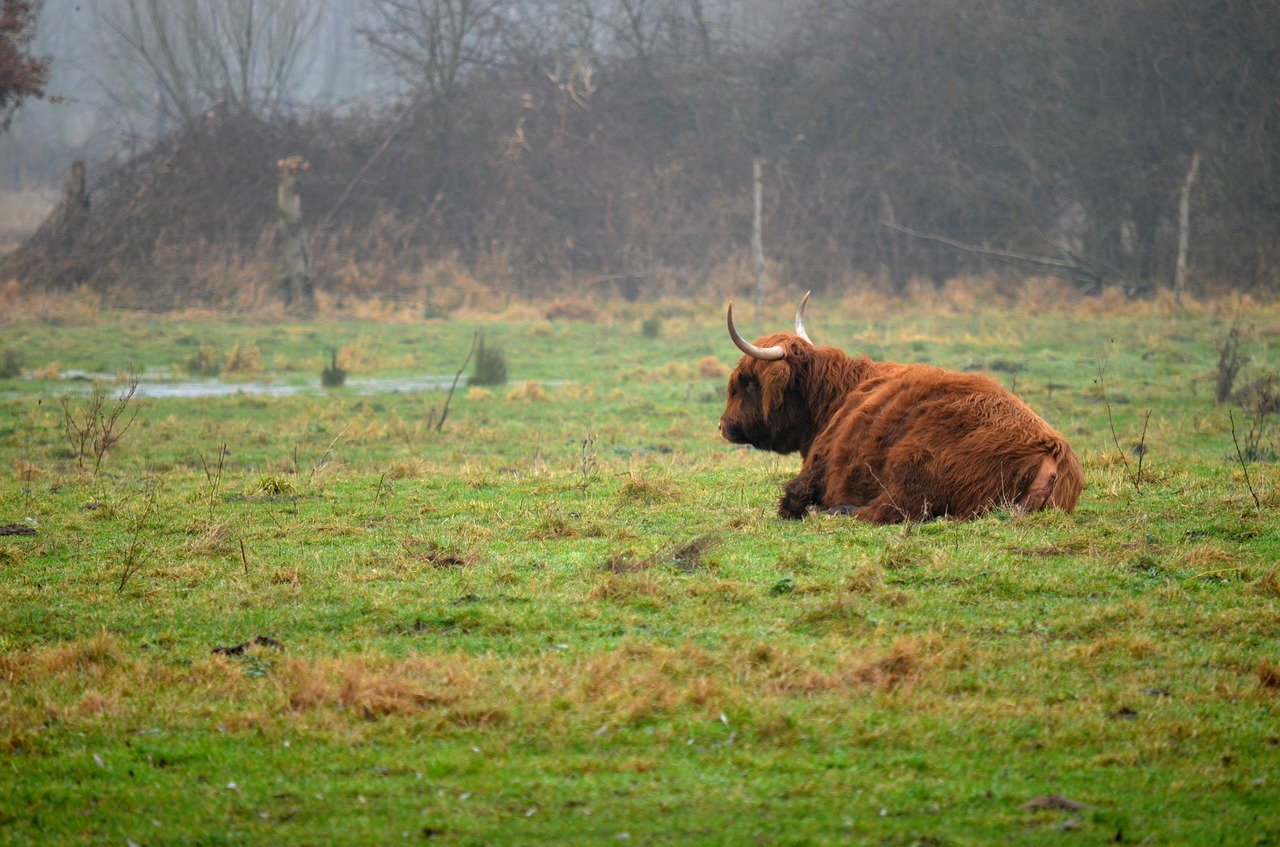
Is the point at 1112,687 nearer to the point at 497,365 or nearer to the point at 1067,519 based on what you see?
the point at 1067,519

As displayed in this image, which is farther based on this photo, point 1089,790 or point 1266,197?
point 1266,197

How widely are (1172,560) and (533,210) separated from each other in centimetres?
2601

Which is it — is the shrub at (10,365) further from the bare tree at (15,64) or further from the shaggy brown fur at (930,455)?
the shaggy brown fur at (930,455)

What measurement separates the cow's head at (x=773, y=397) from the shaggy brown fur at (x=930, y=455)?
1.19 feet

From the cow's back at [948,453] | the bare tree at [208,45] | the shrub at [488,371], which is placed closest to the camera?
the cow's back at [948,453]

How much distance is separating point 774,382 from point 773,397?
10cm

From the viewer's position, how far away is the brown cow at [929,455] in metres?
7.05

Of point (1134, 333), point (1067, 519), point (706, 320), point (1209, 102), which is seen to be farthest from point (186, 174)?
point (1067, 519)

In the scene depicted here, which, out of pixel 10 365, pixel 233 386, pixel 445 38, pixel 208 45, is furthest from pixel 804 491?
pixel 208 45

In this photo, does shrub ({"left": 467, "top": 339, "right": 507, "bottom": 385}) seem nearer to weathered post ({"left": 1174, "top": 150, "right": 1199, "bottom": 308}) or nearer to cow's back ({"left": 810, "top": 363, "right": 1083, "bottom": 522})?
cow's back ({"left": 810, "top": 363, "right": 1083, "bottom": 522})

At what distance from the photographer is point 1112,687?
4.62 metres

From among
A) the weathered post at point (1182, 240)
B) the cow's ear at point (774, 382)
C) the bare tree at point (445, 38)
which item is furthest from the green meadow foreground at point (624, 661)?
the bare tree at point (445, 38)

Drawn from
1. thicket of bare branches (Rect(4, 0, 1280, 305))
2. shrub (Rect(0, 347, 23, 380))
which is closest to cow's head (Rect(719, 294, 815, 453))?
shrub (Rect(0, 347, 23, 380))

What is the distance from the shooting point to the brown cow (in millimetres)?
7055
